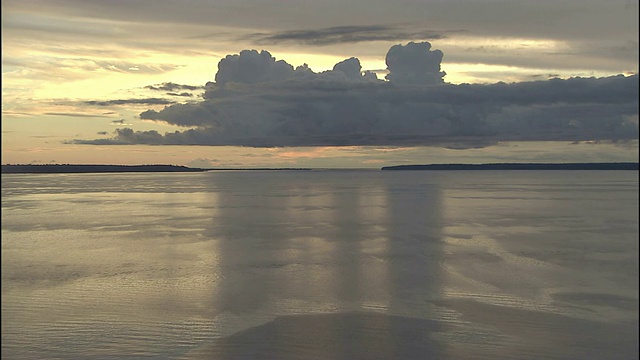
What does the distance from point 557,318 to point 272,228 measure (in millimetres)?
27046

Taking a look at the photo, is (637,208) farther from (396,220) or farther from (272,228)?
(272,228)

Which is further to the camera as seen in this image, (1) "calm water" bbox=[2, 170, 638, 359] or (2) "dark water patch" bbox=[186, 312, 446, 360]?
(1) "calm water" bbox=[2, 170, 638, 359]

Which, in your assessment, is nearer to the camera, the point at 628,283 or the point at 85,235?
the point at 628,283

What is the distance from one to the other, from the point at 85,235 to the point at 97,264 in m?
12.9

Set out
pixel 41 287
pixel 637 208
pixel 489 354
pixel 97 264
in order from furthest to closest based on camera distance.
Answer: pixel 637 208 < pixel 97 264 < pixel 41 287 < pixel 489 354

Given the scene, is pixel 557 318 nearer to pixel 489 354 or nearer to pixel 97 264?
pixel 489 354

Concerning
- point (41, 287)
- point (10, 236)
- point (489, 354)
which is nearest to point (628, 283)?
point (489, 354)

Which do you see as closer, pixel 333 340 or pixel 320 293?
pixel 333 340

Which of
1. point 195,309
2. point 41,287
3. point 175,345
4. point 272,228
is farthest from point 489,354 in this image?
point 272,228

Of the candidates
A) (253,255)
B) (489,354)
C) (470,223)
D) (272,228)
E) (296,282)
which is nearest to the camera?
(489,354)

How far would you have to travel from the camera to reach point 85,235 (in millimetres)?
38438

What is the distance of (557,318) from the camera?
17234 millimetres

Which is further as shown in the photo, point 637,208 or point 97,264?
point 637,208

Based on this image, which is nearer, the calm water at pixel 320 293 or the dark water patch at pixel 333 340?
the dark water patch at pixel 333 340
